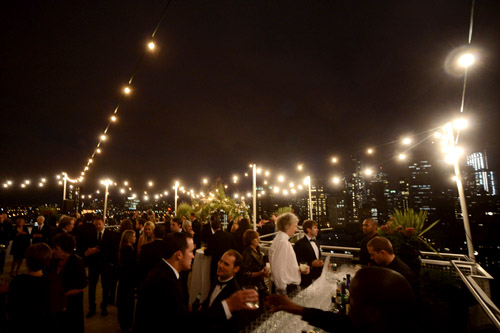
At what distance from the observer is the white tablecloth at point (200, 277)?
14.4 ft

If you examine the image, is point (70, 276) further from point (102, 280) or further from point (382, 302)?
point (382, 302)

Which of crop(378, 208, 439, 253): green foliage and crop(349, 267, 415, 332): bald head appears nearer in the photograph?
crop(349, 267, 415, 332): bald head

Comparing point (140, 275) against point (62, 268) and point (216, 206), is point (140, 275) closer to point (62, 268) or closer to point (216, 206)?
point (62, 268)

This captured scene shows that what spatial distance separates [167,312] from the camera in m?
1.78

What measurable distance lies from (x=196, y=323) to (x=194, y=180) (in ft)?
75.6

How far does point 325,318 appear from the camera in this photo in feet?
5.18

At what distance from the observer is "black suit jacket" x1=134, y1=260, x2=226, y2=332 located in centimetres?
172

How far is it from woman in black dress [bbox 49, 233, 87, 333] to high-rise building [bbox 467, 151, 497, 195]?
17.8m

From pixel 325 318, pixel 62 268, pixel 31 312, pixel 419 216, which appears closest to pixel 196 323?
pixel 325 318

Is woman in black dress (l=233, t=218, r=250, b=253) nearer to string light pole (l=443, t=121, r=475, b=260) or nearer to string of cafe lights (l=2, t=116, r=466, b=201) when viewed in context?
string of cafe lights (l=2, t=116, r=466, b=201)

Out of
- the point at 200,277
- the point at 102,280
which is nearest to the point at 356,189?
the point at 200,277

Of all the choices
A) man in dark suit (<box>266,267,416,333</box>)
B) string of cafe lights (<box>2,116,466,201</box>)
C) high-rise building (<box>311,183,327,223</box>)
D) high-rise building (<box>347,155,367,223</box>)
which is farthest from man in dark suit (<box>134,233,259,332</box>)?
high-rise building (<box>347,155,367,223</box>)

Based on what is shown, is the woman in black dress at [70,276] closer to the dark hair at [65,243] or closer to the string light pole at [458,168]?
the dark hair at [65,243]

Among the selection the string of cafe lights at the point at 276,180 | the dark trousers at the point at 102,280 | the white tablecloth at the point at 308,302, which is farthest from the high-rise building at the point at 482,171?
the dark trousers at the point at 102,280
